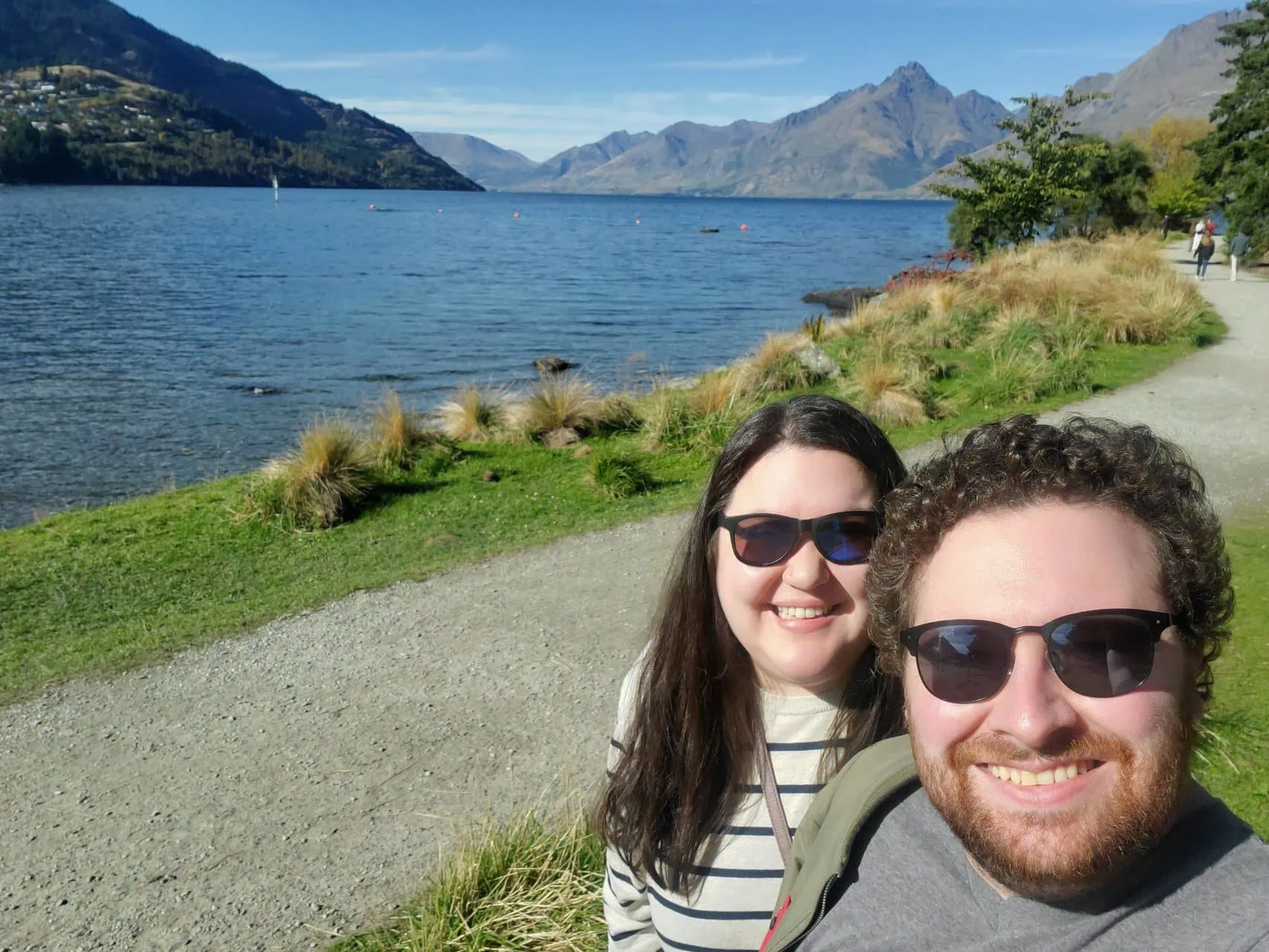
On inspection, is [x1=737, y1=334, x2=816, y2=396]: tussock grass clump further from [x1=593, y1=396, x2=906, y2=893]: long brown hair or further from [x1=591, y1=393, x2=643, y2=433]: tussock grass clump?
[x1=593, y1=396, x2=906, y2=893]: long brown hair

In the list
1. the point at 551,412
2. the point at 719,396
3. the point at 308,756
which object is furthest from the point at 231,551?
the point at 719,396

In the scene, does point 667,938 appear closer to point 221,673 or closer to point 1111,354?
point 221,673

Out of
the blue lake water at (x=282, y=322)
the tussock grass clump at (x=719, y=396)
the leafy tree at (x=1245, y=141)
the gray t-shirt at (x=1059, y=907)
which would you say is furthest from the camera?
the leafy tree at (x=1245, y=141)

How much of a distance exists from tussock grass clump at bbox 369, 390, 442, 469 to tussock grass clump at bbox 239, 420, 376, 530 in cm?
45

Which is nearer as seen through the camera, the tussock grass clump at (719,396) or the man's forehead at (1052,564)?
the man's forehead at (1052,564)

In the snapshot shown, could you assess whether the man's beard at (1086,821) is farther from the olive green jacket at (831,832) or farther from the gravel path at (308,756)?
the gravel path at (308,756)

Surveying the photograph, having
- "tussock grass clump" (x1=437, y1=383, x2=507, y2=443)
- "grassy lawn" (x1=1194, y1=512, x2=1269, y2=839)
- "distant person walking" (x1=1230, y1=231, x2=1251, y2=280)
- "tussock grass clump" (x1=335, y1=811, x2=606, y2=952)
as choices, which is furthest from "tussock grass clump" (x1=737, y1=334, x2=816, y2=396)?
"distant person walking" (x1=1230, y1=231, x2=1251, y2=280)

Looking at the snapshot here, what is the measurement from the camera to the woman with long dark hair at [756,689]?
1.68 m

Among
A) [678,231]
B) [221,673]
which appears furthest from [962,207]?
[678,231]

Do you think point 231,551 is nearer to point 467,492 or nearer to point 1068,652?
point 467,492

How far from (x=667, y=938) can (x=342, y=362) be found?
2122cm

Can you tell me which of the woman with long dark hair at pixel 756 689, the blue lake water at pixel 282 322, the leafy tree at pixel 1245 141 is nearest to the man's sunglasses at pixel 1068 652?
the woman with long dark hair at pixel 756 689

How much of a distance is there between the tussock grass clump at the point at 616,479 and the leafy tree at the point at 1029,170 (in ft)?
56.8

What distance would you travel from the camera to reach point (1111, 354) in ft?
44.2
